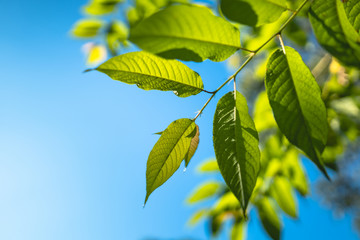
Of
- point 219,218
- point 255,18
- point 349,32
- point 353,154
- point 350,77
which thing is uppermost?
point 255,18

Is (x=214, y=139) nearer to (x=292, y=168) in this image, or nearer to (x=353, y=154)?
(x=292, y=168)

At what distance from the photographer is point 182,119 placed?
579mm

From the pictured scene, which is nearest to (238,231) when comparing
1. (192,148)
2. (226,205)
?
(226,205)

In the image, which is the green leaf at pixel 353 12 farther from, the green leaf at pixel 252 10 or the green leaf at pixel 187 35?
the green leaf at pixel 187 35

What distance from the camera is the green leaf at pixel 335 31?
0.47 m

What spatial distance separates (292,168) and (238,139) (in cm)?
101

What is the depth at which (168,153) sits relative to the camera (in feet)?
1.81

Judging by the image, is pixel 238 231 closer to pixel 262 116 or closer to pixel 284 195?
pixel 284 195

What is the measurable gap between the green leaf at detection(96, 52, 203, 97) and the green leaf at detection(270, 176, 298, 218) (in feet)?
3.14

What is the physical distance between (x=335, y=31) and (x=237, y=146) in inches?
10.3

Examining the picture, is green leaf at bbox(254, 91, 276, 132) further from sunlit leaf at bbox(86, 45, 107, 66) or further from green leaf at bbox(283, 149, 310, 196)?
sunlit leaf at bbox(86, 45, 107, 66)

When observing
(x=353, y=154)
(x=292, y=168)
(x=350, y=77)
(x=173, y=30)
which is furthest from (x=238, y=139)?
(x=353, y=154)

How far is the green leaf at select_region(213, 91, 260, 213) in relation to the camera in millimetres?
486

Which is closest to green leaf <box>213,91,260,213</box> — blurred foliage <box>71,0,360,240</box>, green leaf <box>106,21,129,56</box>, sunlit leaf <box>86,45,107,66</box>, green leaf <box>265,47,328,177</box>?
green leaf <box>265,47,328,177</box>
